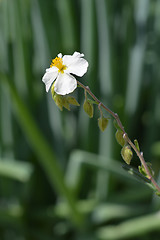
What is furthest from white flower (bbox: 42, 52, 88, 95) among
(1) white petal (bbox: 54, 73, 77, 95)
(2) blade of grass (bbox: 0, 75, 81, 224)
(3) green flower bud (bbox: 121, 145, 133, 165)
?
(2) blade of grass (bbox: 0, 75, 81, 224)

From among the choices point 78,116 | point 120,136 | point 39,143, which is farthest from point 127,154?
point 78,116

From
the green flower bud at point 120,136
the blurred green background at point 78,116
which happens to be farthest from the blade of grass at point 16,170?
the green flower bud at point 120,136

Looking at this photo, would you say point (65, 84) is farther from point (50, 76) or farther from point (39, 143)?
point (39, 143)

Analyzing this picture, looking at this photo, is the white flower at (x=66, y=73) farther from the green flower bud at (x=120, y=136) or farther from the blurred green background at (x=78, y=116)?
the blurred green background at (x=78, y=116)

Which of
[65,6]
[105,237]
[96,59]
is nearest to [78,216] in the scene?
[105,237]

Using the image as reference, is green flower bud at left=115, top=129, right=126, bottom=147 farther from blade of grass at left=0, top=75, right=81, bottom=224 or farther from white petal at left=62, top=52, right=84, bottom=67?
blade of grass at left=0, top=75, right=81, bottom=224

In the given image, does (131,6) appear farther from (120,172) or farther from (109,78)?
(120,172)
